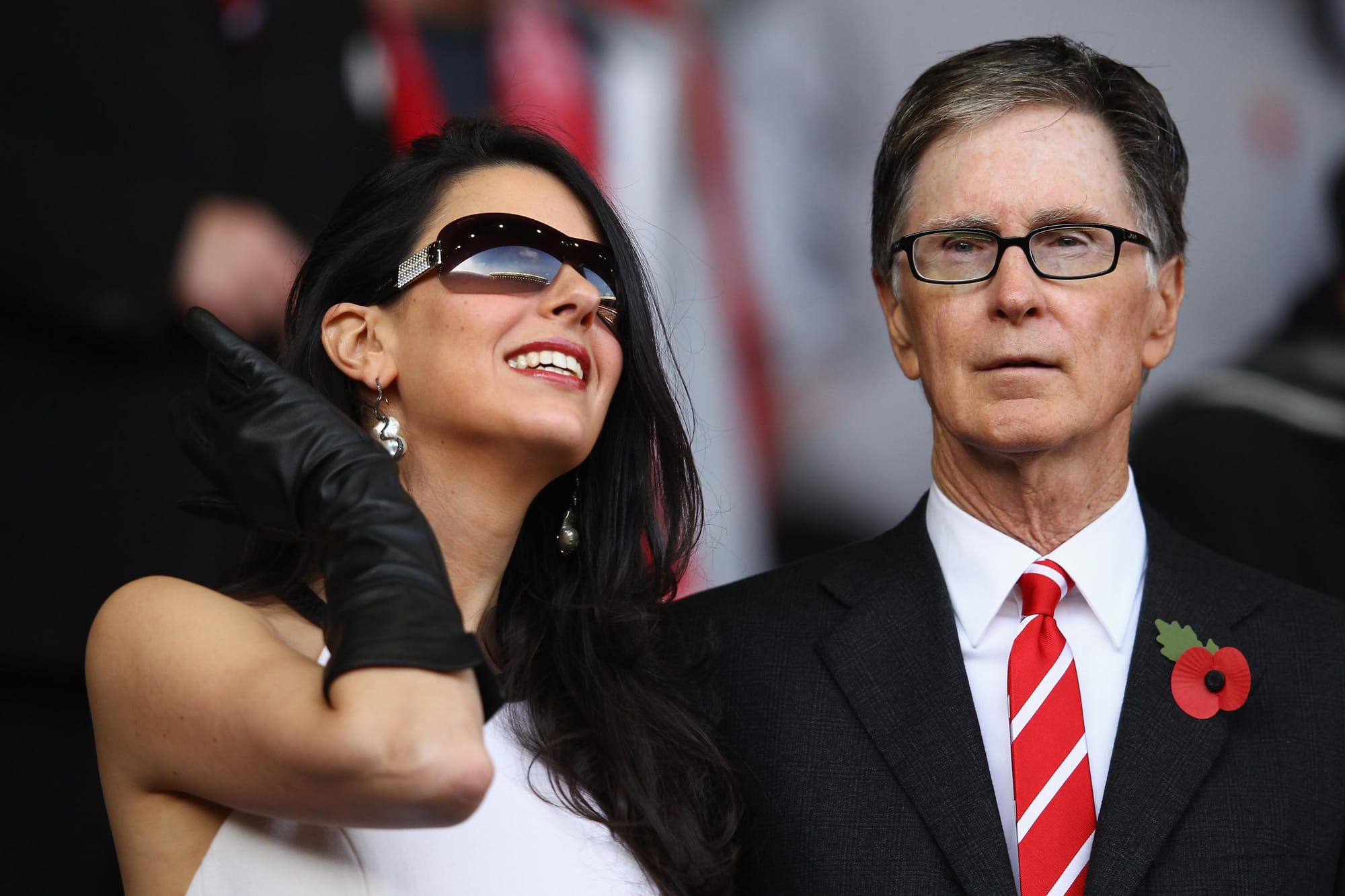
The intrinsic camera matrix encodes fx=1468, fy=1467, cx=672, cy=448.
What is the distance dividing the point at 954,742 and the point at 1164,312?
0.91 meters

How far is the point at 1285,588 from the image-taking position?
2588 mm

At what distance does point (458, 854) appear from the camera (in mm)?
2188

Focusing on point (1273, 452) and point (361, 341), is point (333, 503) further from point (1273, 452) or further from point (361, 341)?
point (1273, 452)

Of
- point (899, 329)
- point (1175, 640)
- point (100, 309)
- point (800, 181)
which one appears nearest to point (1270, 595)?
point (1175, 640)

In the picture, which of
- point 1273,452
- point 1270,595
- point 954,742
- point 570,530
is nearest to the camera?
point 954,742

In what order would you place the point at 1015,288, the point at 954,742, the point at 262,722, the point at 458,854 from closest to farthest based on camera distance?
the point at 262,722, the point at 458,854, the point at 954,742, the point at 1015,288

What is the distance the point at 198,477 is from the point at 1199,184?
291 cm

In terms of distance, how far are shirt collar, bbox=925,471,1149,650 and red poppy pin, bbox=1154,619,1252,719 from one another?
0.29 ft

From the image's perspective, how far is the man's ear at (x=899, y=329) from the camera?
269 cm

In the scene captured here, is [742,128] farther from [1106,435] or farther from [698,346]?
[1106,435]

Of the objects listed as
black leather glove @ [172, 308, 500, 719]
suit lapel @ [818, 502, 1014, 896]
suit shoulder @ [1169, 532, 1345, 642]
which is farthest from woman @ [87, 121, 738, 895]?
suit shoulder @ [1169, 532, 1345, 642]

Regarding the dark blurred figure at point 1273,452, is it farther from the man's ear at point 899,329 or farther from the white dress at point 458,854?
the white dress at point 458,854

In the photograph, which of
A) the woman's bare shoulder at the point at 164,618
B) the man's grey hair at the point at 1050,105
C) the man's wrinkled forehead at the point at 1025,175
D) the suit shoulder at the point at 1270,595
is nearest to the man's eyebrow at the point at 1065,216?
the man's wrinkled forehead at the point at 1025,175

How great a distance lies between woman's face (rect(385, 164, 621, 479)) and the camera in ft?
7.55
